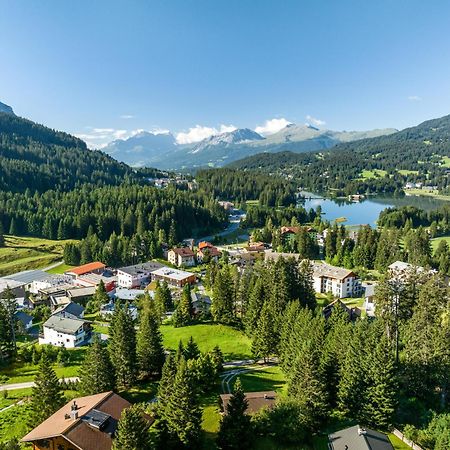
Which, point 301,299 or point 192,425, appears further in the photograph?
point 301,299

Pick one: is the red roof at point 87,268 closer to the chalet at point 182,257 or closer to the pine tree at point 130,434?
the chalet at point 182,257

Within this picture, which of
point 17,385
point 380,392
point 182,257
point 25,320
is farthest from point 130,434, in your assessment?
point 182,257

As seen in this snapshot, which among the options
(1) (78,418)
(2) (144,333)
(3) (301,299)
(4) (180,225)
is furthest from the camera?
(4) (180,225)

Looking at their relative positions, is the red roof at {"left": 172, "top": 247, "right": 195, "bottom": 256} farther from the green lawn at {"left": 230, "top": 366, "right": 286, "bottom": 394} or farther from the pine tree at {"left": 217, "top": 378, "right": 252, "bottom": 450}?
the pine tree at {"left": 217, "top": 378, "right": 252, "bottom": 450}

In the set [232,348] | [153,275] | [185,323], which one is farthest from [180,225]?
[232,348]

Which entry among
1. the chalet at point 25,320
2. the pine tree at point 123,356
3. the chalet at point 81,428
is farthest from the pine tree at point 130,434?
the chalet at point 25,320

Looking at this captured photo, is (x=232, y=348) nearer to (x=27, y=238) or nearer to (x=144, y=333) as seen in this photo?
(x=144, y=333)

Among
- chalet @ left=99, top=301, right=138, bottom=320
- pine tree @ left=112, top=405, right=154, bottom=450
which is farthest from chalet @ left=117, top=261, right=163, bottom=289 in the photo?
pine tree @ left=112, top=405, right=154, bottom=450

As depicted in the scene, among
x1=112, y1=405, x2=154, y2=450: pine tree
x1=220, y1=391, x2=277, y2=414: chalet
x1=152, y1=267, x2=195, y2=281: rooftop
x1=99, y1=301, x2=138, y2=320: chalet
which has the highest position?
x1=112, y1=405, x2=154, y2=450: pine tree
